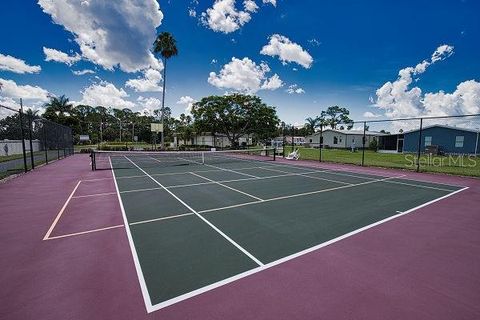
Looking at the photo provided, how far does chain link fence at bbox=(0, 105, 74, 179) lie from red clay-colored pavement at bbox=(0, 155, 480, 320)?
38.0ft

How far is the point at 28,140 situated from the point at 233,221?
95.1 feet

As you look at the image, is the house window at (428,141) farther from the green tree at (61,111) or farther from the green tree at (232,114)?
the green tree at (61,111)

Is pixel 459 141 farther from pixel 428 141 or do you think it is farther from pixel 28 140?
pixel 28 140

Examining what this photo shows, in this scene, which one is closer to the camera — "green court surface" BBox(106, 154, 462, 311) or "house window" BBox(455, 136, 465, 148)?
"green court surface" BBox(106, 154, 462, 311)

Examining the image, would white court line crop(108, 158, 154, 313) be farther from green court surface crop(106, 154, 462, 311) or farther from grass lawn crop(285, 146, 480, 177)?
grass lawn crop(285, 146, 480, 177)

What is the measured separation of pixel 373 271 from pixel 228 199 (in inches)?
223

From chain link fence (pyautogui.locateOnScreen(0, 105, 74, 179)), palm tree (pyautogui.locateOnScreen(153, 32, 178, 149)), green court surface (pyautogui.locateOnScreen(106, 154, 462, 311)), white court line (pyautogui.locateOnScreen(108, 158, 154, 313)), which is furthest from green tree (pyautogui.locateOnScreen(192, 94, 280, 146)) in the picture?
white court line (pyautogui.locateOnScreen(108, 158, 154, 313))

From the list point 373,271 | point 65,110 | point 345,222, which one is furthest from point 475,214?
point 65,110

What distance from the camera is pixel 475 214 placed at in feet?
25.4

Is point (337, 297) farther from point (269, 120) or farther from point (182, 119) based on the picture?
point (182, 119)

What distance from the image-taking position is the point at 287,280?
4.04 m

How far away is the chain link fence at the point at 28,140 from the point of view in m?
15.3

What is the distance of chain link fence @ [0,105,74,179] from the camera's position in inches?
603

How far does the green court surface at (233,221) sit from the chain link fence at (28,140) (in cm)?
838
